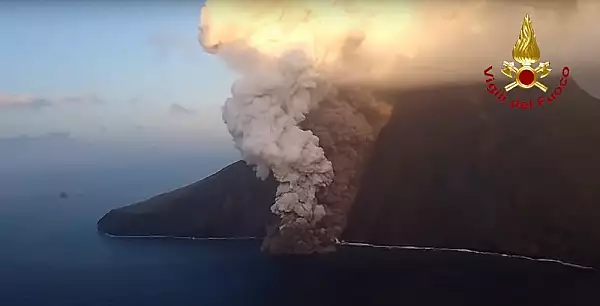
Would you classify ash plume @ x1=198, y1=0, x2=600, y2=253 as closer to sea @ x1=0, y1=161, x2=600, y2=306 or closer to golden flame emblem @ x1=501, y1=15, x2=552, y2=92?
golden flame emblem @ x1=501, y1=15, x2=552, y2=92

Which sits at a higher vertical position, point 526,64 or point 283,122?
point 526,64

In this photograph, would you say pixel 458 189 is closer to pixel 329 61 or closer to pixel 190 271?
pixel 329 61

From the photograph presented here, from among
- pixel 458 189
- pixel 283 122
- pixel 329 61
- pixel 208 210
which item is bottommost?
pixel 208 210

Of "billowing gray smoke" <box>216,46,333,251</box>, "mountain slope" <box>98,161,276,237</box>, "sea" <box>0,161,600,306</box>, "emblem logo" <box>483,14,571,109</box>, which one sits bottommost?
"sea" <box>0,161,600,306</box>

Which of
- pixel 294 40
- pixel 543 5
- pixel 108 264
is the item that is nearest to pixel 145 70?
pixel 294 40

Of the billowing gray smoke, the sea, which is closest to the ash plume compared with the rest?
the billowing gray smoke

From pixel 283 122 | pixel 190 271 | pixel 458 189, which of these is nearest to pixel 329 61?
pixel 283 122
